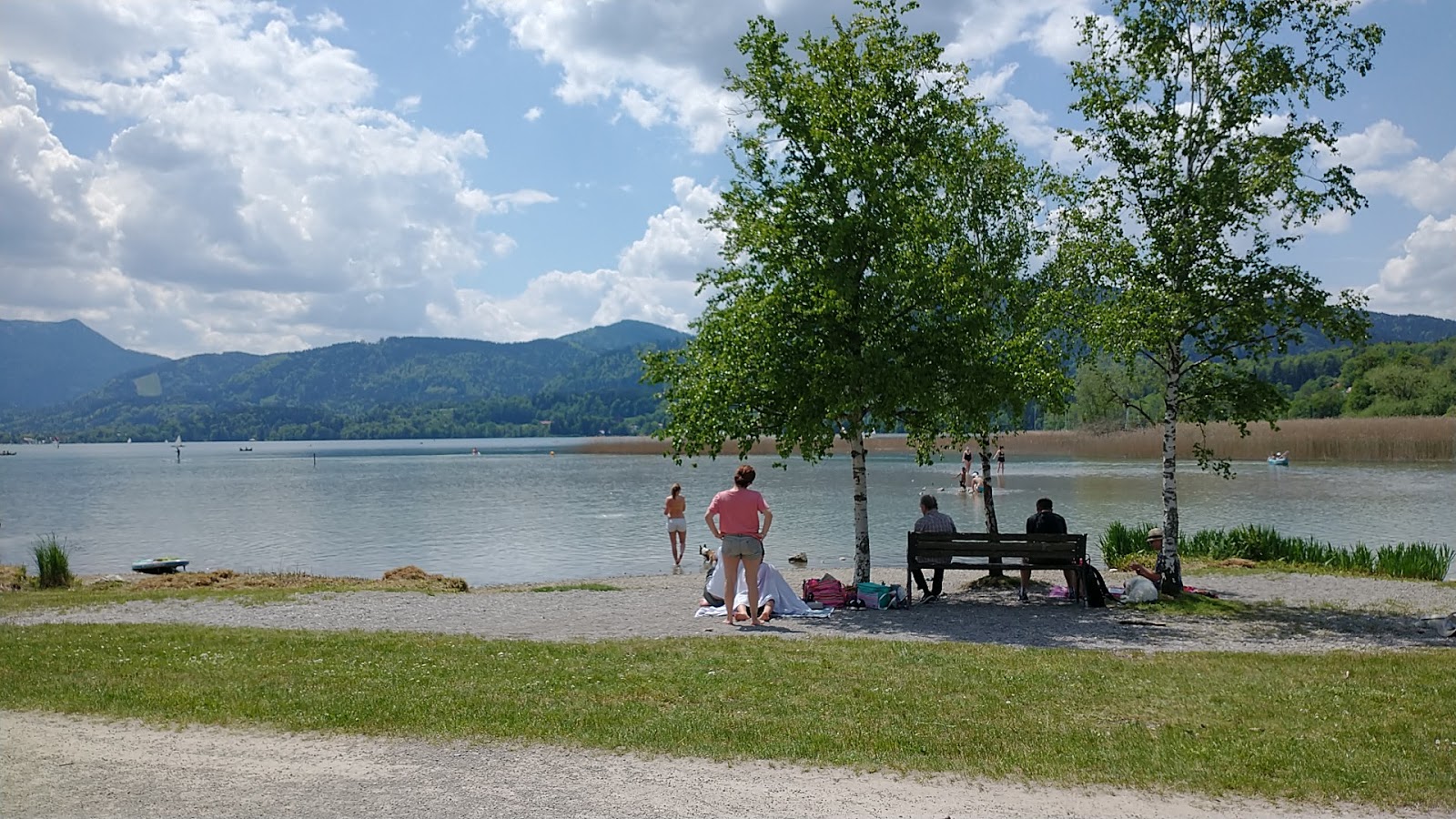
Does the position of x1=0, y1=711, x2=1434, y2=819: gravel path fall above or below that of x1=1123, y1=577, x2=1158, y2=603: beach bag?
above

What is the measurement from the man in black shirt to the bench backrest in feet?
1.20

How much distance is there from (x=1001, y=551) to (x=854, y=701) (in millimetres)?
7374

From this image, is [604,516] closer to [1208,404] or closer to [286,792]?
[1208,404]

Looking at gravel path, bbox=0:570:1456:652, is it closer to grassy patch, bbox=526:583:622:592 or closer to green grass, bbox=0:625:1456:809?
grassy patch, bbox=526:583:622:592

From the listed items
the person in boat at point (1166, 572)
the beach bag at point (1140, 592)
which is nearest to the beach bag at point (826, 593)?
the beach bag at point (1140, 592)

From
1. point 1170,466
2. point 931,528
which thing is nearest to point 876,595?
point 931,528

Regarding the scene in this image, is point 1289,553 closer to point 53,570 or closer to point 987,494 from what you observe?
point 987,494

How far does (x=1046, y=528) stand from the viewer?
15.8 m

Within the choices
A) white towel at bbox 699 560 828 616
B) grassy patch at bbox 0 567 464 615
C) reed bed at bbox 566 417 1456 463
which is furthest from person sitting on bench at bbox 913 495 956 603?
reed bed at bbox 566 417 1456 463

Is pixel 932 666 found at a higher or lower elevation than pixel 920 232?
lower

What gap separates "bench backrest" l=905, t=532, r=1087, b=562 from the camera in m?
15.0

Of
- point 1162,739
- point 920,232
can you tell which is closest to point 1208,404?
point 920,232

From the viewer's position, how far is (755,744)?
279 inches

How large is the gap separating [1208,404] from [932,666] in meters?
8.28
